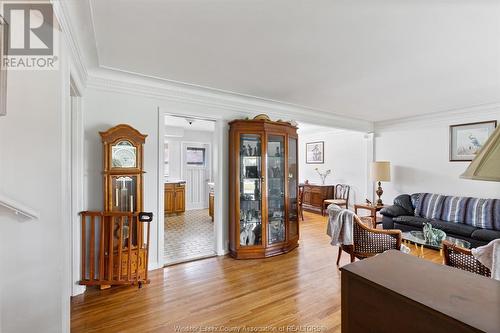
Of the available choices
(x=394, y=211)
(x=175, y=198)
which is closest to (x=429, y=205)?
(x=394, y=211)

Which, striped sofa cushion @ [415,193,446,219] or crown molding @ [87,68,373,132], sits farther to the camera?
striped sofa cushion @ [415,193,446,219]

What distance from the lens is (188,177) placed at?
7406mm

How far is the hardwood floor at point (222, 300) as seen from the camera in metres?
Answer: 2.06

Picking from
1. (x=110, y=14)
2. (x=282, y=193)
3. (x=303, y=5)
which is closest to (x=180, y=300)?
(x=282, y=193)

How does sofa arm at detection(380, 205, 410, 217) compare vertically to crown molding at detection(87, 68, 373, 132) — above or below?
below

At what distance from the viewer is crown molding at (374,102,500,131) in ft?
13.5

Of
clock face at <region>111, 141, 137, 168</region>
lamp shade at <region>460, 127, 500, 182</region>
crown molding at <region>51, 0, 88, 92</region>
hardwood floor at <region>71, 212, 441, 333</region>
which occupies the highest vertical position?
crown molding at <region>51, 0, 88, 92</region>

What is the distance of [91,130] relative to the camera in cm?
277

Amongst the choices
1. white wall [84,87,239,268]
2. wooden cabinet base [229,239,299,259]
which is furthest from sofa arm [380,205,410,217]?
white wall [84,87,239,268]

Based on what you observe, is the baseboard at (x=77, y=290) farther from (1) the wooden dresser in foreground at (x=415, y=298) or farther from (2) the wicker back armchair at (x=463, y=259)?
(2) the wicker back armchair at (x=463, y=259)

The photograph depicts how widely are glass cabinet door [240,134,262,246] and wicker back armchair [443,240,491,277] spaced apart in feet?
7.20

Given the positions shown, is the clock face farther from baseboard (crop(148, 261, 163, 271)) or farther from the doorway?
the doorway

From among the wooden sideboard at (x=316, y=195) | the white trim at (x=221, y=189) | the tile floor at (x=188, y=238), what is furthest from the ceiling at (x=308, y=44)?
the wooden sideboard at (x=316, y=195)

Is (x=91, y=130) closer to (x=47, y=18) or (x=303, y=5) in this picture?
(x=47, y=18)
